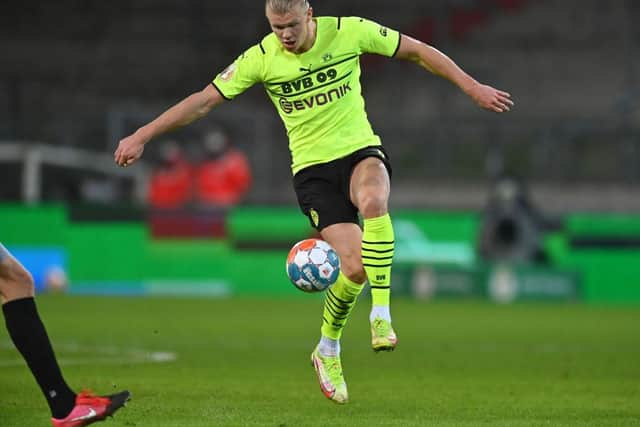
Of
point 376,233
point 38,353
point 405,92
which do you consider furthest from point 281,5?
point 405,92

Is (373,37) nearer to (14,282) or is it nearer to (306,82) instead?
(306,82)

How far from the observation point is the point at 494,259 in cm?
1906

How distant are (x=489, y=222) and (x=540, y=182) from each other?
3.17m

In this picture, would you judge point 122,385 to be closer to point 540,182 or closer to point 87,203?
point 87,203

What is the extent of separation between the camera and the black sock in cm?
570

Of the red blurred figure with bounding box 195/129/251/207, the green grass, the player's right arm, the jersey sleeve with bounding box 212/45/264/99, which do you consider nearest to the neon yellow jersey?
the jersey sleeve with bounding box 212/45/264/99

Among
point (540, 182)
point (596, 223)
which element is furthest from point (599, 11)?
point (596, 223)

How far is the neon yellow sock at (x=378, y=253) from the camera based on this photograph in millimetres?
7277

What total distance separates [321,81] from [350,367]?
127 inches

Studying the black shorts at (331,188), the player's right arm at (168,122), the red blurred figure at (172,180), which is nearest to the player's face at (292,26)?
the player's right arm at (168,122)

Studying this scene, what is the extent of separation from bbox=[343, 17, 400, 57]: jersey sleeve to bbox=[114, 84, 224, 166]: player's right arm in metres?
0.89

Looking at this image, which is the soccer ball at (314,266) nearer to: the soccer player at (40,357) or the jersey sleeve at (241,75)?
the jersey sleeve at (241,75)

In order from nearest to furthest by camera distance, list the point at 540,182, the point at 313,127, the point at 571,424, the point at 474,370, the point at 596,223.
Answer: the point at 571,424 < the point at 313,127 < the point at 474,370 < the point at 596,223 < the point at 540,182

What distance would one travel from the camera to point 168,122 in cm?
704
